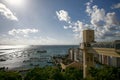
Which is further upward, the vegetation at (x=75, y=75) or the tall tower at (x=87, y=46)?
the tall tower at (x=87, y=46)

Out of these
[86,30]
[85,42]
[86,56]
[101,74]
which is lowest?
[101,74]

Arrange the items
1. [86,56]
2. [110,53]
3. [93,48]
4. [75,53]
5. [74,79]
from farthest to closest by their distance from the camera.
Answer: [75,53]
[74,79]
[86,56]
[93,48]
[110,53]

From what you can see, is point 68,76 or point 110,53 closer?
point 110,53

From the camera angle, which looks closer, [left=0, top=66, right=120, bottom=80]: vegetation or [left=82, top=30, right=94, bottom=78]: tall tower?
[left=0, top=66, right=120, bottom=80]: vegetation

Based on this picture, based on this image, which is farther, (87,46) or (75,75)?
(75,75)

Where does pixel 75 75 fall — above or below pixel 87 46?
below

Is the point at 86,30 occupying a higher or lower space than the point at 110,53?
higher

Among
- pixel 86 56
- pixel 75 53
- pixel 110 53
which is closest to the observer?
pixel 110 53

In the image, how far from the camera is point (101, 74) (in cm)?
2672

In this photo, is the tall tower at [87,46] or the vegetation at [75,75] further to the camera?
the tall tower at [87,46]

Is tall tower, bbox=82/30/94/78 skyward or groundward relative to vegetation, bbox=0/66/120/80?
skyward

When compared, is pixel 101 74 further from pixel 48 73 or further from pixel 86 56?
pixel 48 73

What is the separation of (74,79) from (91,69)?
519 cm

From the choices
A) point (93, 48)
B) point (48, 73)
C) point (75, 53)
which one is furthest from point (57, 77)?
point (75, 53)
